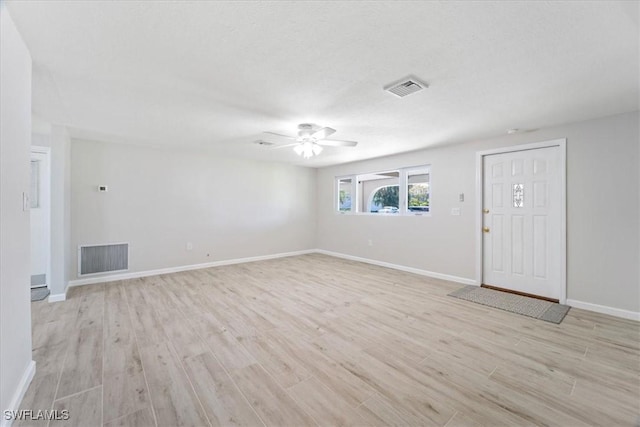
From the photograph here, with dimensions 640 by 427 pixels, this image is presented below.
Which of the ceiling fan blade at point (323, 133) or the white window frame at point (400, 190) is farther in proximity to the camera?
the white window frame at point (400, 190)

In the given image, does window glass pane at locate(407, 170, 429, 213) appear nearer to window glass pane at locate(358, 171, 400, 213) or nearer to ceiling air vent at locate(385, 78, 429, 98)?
window glass pane at locate(358, 171, 400, 213)

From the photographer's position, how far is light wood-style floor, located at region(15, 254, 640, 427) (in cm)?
164

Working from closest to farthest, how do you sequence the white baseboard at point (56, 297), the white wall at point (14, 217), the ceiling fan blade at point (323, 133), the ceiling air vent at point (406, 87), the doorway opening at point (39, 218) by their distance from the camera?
1. the white wall at point (14, 217)
2. the ceiling air vent at point (406, 87)
3. the ceiling fan blade at point (323, 133)
4. the white baseboard at point (56, 297)
5. the doorway opening at point (39, 218)

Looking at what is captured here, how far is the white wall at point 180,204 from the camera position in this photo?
14.3 ft

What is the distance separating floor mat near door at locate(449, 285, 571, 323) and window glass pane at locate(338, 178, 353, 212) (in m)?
3.36

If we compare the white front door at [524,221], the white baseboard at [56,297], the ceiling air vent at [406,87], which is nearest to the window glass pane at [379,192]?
the white front door at [524,221]

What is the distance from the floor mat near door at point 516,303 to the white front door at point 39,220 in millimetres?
6288

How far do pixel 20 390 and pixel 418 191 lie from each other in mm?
5444

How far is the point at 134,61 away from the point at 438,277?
16.3 feet

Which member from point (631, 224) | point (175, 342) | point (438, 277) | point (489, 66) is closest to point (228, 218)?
point (175, 342)

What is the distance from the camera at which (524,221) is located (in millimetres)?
3803

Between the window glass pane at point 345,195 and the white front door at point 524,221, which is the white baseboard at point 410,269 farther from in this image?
the window glass pane at point 345,195

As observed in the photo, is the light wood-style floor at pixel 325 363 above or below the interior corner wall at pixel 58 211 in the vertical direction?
below

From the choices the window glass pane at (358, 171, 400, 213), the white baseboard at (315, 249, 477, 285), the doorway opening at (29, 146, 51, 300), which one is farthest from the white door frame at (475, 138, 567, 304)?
the doorway opening at (29, 146, 51, 300)
